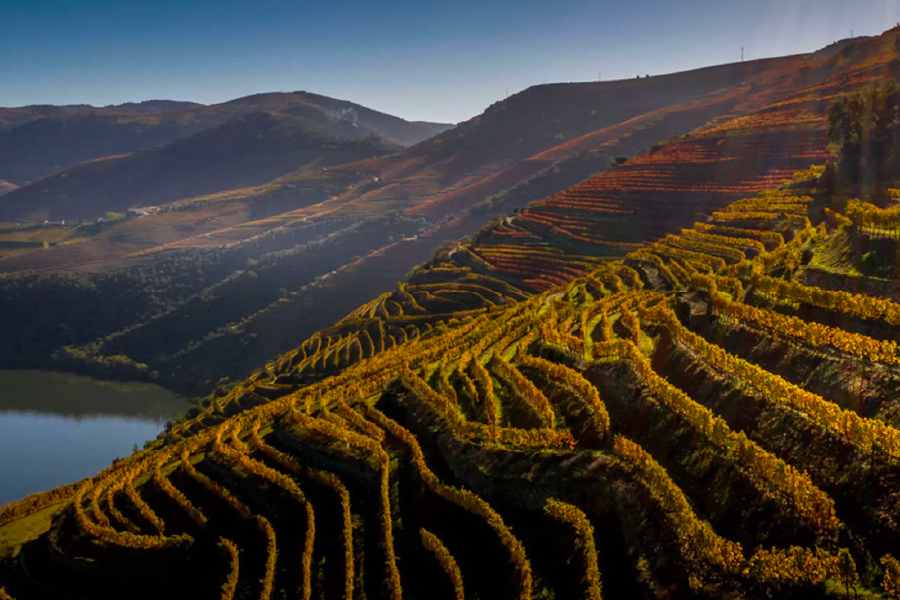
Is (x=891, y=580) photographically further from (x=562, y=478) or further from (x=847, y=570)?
(x=562, y=478)

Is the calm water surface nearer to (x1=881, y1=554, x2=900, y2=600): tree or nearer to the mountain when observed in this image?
the mountain

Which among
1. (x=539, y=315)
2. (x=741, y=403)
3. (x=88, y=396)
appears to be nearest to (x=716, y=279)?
(x=539, y=315)

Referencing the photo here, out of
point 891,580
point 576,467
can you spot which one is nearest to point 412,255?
point 576,467

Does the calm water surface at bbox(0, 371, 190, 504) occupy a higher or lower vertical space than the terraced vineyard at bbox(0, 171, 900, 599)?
lower

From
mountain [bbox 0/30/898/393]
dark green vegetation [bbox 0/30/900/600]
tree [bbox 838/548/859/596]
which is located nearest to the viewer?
tree [bbox 838/548/859/596]

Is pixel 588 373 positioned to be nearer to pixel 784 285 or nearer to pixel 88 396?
pixel 784 285

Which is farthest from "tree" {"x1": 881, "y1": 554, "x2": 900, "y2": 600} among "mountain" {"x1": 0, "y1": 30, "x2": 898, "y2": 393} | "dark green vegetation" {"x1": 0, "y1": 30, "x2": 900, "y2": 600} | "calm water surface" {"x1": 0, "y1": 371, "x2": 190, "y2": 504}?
"calm water surface" {"x1": 0, "y1": 371, "x2": 190, "y2": 504}
